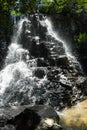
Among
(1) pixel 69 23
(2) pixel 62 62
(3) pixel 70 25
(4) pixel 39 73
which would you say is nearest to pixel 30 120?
(4) pixel 39 73

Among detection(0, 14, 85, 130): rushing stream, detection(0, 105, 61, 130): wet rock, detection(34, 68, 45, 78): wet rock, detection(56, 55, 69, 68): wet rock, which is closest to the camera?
detection(0, 105, 61, 130): wet rock

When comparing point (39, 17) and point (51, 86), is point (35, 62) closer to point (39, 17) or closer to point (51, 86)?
point (51, 86)

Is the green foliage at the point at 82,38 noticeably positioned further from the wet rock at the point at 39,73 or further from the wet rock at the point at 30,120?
the wet rock at the point at 30,120

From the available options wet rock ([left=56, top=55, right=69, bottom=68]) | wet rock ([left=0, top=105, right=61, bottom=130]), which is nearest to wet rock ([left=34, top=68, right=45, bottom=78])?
wet rock ([left=56, top=55, right=69, bottom=68])

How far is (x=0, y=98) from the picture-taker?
55.9 ft

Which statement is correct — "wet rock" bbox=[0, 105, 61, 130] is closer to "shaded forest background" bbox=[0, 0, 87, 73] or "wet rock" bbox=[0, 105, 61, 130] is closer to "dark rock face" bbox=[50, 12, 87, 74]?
"shaded forest background" bbox=[0, 0, 87, 73]

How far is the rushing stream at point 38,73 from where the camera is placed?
1641cm

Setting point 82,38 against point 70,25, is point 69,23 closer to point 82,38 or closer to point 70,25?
point 70,25

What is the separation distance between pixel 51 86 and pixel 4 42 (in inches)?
587

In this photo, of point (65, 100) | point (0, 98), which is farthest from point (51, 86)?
point (0, 98)

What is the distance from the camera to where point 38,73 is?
19.5m

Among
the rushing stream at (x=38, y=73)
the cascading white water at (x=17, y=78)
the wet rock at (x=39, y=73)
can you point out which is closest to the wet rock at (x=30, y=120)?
the rushing stream at (x=38, y=73)

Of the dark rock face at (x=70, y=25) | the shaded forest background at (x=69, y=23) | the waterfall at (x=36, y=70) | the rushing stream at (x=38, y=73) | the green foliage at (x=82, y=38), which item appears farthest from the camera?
the dark rock face at (x=70, y=25)

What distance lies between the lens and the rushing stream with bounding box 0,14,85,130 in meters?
16.4
